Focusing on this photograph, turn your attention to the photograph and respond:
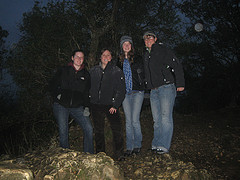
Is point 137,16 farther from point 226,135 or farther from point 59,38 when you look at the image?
point 226,135

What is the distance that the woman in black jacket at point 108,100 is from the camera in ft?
14.1

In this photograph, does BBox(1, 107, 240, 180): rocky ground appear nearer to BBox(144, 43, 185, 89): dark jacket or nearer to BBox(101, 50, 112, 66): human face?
BBox(144, 43, 185, 89): dark jacket

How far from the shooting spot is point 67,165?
2980 millimetres

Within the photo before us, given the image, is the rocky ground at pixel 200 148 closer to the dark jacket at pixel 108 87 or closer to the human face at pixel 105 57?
the dark jacket at pixel 108 87

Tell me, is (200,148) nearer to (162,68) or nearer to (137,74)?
(162,68)

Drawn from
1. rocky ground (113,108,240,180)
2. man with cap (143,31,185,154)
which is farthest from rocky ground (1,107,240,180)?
man with cap (143,31,185,154)

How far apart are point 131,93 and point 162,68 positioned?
872 millimetres

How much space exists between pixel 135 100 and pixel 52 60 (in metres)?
4.90

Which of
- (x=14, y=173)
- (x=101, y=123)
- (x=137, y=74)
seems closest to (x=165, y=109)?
(x=137, y=74)

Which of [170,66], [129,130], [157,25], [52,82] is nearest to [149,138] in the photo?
[129,130]

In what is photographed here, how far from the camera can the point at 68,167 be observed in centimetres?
295

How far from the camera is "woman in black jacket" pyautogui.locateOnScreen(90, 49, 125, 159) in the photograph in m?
4.29

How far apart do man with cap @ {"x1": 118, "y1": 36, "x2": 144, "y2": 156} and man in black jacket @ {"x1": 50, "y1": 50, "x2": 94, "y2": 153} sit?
0.84 m

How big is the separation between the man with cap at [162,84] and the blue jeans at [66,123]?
4.80 feet
